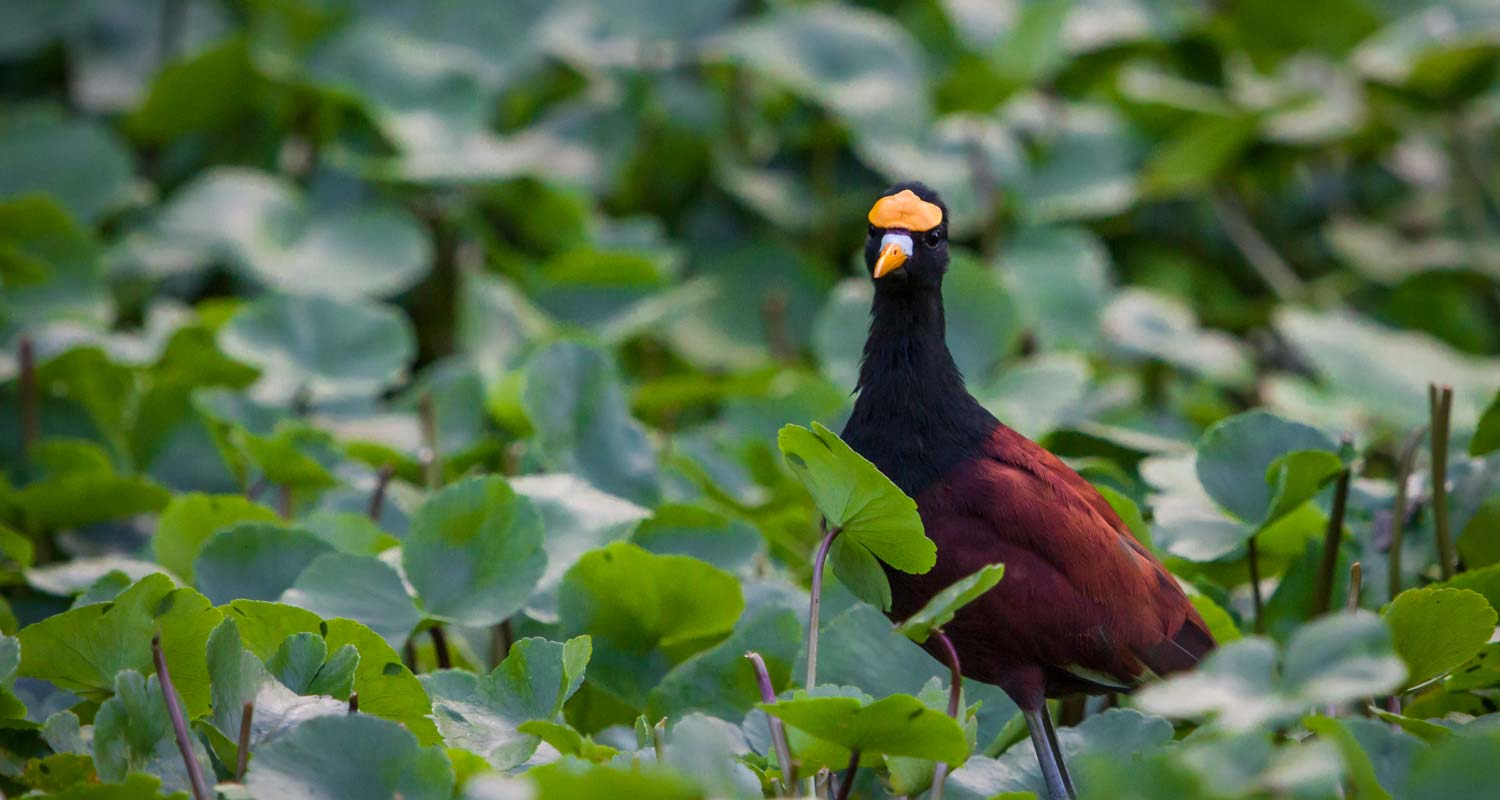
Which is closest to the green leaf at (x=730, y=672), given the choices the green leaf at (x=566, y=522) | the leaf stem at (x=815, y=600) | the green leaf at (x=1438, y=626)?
the green leaf at (x=566, y=522)

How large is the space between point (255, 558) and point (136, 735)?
1.41 ft

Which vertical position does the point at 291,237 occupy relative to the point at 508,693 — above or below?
above

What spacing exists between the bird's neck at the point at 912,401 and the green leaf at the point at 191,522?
2.45ft

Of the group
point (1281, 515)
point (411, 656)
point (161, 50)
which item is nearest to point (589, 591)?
point (411, 656)

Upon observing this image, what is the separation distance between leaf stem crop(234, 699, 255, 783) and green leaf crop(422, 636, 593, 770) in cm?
17

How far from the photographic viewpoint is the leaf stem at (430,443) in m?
2.10

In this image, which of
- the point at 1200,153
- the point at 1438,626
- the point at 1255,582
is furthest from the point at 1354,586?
the point at 1200,153

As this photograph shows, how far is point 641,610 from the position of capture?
1.67 m

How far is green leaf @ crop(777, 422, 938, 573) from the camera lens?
4.13 ft

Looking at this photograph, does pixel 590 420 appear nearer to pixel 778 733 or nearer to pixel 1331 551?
pixel 778 733

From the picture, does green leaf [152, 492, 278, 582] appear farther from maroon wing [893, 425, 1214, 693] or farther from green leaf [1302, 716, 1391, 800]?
green leaf [1302, 716, 1391, 800]

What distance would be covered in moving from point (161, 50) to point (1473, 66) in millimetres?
2636

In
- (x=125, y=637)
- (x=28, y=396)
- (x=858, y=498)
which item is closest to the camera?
(x=858, y=498)

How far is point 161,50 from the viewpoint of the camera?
10.4ft
